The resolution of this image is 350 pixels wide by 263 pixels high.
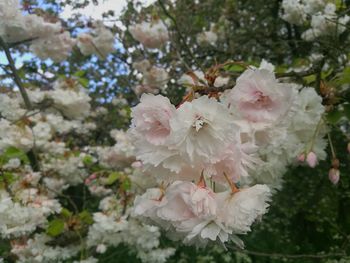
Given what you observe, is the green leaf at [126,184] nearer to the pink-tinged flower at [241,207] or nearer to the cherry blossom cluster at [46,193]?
the cherry blossom cluster at [46,193]

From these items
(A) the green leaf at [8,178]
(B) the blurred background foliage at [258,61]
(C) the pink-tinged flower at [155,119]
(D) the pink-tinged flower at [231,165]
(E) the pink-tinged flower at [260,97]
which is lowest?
(B) the blurred background foliage at [258,61]

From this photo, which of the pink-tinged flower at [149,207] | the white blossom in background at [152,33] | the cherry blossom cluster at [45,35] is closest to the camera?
the pink-tinged flower at [149,207]

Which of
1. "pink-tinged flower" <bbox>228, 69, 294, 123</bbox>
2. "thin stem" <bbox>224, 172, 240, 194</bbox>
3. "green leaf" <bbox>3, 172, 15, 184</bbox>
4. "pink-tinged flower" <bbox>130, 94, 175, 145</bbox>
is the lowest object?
"green leaf" <bbox>3, 172, 15, 184</bbox>

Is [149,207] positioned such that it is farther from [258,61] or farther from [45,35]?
[258,61]

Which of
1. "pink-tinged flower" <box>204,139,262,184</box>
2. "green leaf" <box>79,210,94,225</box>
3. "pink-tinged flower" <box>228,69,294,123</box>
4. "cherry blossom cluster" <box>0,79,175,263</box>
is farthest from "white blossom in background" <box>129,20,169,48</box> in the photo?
"pink-tinged flower" <box>204,139,262,184</box>

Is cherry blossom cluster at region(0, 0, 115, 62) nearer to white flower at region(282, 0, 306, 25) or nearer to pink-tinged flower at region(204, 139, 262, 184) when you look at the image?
white flower at region(282, 0, 306, 25)

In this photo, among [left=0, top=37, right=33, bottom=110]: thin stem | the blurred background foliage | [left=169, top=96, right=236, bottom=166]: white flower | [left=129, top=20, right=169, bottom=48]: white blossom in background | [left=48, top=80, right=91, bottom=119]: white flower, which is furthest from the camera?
the blurred background foliage

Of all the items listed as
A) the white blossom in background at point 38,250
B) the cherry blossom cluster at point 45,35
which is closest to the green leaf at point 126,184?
the white blossom in background at point 38,250

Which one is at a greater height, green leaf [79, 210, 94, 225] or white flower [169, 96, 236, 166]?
white flower [169, 96, 236, 166]

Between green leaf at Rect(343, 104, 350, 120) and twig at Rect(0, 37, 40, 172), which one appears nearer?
green leaf at Rect(343, 104, 350, 120)
